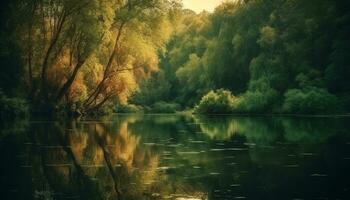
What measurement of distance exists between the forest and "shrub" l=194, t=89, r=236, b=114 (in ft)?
0.32

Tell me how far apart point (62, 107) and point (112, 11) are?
894cm

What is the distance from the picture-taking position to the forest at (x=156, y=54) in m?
41.0

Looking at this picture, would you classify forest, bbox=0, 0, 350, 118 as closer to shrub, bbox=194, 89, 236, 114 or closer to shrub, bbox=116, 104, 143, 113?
shrub, bbox=194, 89, 236, 114

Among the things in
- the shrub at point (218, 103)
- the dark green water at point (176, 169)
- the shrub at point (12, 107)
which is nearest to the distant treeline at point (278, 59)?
the shrub at point (218, 103)

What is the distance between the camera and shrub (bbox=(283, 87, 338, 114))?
49312mm

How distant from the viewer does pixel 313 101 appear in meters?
49.5

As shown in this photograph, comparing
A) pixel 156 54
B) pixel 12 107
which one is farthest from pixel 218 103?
pixel 12 107

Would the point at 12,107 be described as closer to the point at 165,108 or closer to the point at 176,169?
the point at 176,169

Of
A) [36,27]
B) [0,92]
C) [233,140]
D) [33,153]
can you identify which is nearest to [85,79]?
[36,27]

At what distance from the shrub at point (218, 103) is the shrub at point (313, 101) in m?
6.59

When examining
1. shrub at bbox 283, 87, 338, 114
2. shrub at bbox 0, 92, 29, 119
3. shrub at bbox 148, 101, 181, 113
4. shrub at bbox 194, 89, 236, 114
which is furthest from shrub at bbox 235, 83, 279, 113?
shrub at bbox 148, 101, 181, 113

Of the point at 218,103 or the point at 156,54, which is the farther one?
the point at 218,103

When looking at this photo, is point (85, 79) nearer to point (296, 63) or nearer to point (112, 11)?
point (112, 11)

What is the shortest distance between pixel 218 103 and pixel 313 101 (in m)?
10.2
